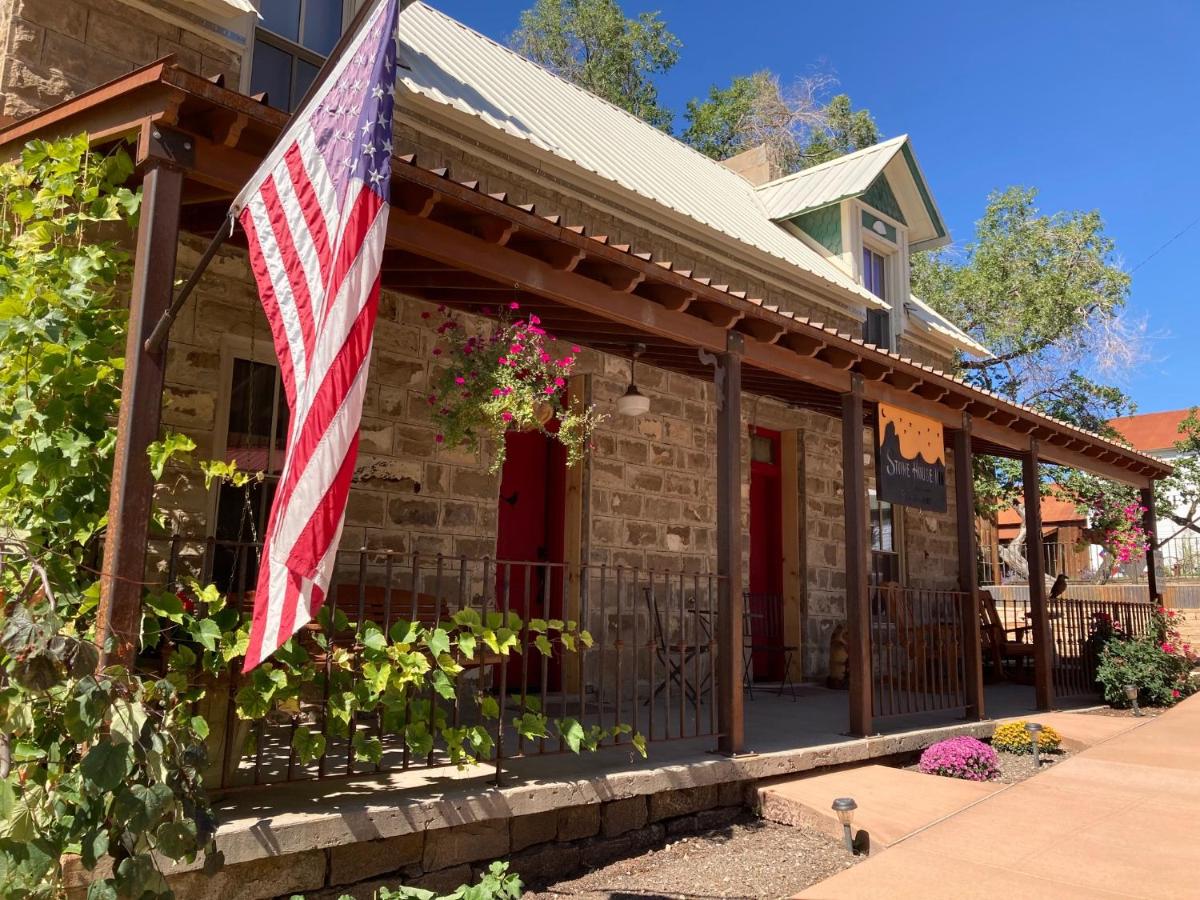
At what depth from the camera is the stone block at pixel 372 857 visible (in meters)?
3.63

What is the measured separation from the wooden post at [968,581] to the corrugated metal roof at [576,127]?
8.29 ft

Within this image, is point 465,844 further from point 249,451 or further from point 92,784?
point 249,451

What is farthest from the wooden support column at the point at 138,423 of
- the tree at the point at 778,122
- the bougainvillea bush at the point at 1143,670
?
the tree at the point at 778,122

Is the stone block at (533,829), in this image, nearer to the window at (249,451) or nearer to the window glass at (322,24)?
the window at (249,451)

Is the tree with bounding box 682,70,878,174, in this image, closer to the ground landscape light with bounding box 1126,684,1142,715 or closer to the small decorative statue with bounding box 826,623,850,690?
the small decorative statue with bounding box 826,623,850,690

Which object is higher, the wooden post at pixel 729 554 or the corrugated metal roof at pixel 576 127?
the corrugated metal roof at pixel 576 127

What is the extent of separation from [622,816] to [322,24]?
542cm

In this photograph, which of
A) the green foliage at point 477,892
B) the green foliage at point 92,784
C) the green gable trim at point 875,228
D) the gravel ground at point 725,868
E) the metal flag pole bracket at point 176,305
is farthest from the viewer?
the green gable trim at point 875,228

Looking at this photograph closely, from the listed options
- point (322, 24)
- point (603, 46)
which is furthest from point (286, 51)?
point (603, 46)

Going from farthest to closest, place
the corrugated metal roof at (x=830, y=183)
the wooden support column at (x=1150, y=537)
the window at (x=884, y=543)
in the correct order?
the wooden support column at (x=1150, y=537), the corrugated metal roof at (x=830, y=183), the window at (x=884, y=543)

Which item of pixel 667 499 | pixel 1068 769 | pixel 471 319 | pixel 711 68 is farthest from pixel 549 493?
pixel 711 68

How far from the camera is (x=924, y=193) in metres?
12.1

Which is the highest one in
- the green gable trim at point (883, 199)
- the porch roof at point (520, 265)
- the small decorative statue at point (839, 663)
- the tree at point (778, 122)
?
the tree at point (778, 122)

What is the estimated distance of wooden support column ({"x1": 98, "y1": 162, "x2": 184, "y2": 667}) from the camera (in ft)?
10.3
